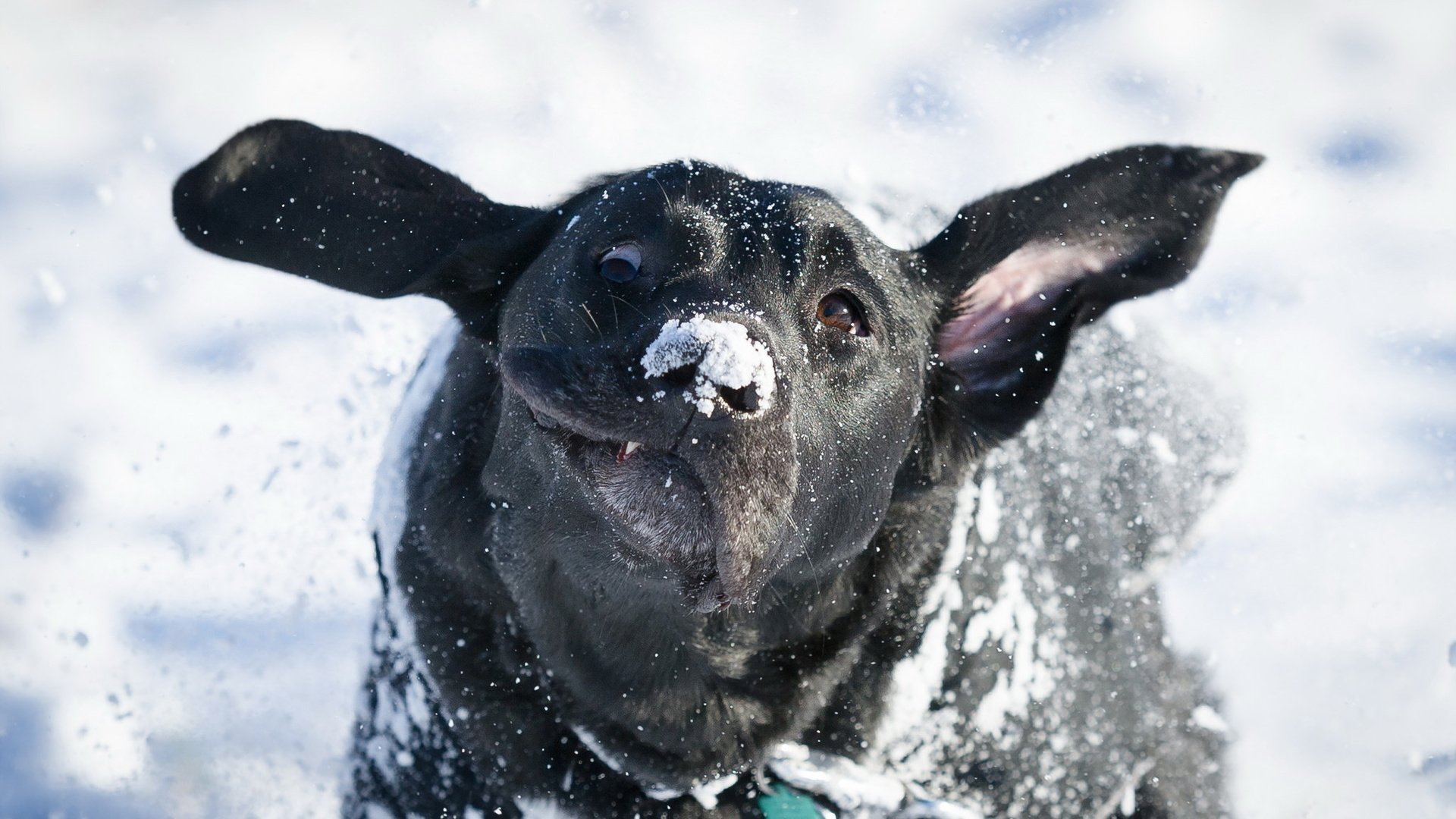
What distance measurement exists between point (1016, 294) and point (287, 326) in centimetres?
302

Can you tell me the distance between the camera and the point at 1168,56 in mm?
6211

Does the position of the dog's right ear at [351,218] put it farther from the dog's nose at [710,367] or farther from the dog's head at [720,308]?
the dog's nose at [710,367]

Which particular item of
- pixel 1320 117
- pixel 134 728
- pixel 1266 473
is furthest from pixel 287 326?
pixel 1320 117

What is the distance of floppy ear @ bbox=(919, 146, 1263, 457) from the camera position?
3.07 metres

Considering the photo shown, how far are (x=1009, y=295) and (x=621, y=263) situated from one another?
1.07m

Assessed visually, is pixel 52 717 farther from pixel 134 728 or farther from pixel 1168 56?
pixel 1168 56

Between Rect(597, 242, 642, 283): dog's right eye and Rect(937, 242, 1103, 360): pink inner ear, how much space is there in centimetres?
93

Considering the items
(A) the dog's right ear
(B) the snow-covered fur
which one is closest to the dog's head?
(A) the dog's right ear

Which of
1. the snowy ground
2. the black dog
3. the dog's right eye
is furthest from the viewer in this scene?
the snowy ground

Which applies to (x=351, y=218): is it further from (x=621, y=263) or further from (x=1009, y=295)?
(x=1009, y=295)

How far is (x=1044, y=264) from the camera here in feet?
10.8

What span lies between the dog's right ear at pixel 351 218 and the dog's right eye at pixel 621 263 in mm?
485

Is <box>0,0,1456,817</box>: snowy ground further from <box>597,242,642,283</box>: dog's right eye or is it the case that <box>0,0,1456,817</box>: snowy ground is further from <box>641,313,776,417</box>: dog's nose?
<box>641,313,776,417</box>: dog's nose

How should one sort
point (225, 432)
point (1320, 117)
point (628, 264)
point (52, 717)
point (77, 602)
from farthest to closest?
point (1320, 117) < point (225, 432) < point (77, 602) < point (52, 717) < point (628, 264)
